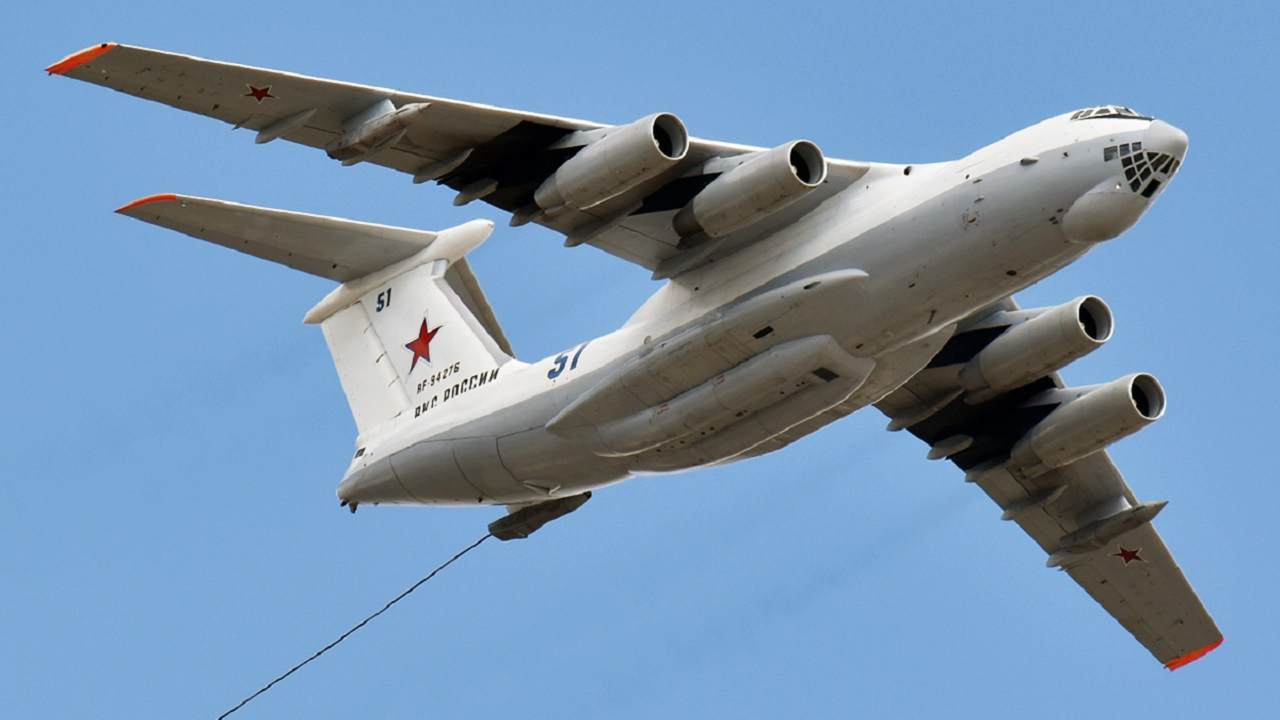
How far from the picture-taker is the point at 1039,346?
57.7ft

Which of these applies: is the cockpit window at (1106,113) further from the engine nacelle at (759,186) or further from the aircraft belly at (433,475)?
the aircraft belly at (433,475)

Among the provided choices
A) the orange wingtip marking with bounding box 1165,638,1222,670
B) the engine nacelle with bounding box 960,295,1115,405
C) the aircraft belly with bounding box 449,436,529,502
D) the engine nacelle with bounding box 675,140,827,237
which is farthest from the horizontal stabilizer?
the orange wingtip marking with bounding box 1165,638,1222,670

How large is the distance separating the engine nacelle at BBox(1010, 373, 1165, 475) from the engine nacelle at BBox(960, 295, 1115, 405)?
0.69 meters

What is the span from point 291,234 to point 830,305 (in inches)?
192

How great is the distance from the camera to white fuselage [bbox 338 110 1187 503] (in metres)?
15.4

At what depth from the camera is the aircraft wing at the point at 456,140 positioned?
15.3 meters

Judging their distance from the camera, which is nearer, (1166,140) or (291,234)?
(1166,140)

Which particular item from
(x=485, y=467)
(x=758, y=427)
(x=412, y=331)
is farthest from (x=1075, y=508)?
(x=412, y=331)

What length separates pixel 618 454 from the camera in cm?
1706

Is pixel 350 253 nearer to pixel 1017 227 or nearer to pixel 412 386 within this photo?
pixel 412 386

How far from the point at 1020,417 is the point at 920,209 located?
13.3ft

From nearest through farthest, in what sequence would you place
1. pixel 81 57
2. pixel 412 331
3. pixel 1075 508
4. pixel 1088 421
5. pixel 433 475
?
pixel 81 57 → pixel 433 475 → pixel 1088 421 → pixel 412 331 → pixel 1075 508

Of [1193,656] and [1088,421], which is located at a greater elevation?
[1088,421]

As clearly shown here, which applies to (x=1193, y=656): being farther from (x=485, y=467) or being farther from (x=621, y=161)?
(x=621, y=161)
